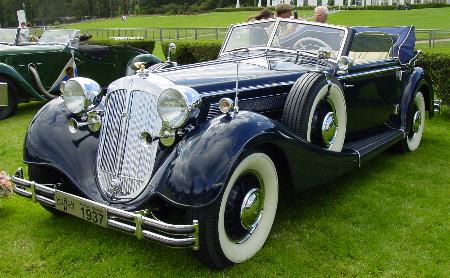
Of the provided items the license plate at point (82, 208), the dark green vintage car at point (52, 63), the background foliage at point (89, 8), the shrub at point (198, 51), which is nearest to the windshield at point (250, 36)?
the license plate at point (82, 208)

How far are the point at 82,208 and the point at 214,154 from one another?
0.99 meters

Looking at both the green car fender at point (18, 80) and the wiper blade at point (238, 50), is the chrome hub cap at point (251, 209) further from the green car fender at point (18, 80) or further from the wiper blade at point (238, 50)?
the green car fender at point (18, 80)

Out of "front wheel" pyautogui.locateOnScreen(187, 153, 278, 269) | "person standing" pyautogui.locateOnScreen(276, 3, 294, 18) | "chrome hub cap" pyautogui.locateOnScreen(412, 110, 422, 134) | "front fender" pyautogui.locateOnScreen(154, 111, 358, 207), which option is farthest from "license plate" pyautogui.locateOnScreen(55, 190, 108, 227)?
"chrome hub cap" pyautogui.locateOnScreen(412, 110, 422, 134)

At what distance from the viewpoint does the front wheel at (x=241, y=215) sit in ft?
9.86

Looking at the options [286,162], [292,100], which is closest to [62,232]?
[286,162]

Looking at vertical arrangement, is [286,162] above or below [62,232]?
above

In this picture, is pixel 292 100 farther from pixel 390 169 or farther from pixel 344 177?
pixel 390 169

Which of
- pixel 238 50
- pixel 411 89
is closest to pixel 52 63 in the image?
pixel 238 50

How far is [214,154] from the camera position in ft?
9.95

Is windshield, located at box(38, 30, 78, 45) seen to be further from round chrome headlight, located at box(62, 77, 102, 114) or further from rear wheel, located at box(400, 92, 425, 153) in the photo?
rear wheel, located at box(400, 92, 425, 153)

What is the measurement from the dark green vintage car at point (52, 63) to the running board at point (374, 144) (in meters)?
4.57

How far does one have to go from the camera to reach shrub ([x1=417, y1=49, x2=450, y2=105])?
8.05 meters

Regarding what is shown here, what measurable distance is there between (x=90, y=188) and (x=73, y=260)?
0.56m

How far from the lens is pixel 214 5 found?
90125 mm
